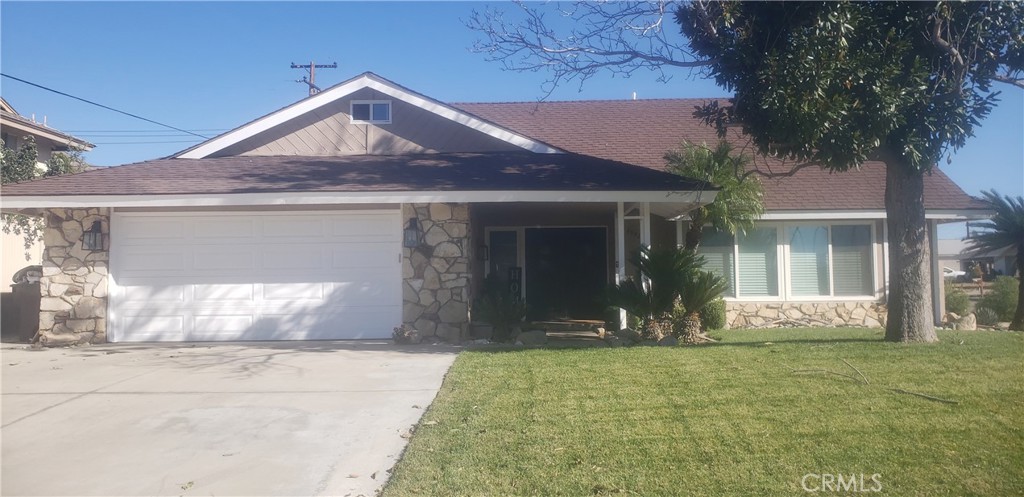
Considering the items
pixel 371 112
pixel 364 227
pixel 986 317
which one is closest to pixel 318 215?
pixel 364 227

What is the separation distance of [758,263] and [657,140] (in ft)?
11.5

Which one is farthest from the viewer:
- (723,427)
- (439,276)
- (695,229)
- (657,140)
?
(657,140)

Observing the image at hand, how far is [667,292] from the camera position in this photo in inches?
417

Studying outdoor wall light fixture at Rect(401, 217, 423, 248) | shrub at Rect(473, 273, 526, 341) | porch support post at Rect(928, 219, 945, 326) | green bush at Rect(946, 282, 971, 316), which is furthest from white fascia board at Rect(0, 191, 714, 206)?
green bush at Rect(946, 282, 971, 316)

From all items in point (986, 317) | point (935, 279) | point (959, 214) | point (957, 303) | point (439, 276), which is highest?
point (959, 214)

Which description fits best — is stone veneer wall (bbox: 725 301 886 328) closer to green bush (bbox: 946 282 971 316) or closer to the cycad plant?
green bush (bbox: 946 282 971 316)

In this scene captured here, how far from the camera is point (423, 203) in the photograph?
36.4 ft

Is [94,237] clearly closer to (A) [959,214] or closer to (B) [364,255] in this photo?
(B) [364,255]

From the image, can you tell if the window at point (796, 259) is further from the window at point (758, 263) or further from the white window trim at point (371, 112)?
the white window trim at point (371, 112)

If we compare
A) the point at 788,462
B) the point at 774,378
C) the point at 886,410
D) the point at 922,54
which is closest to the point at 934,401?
the point at 886,410

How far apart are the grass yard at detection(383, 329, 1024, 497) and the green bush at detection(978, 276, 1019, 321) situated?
27.9 ft

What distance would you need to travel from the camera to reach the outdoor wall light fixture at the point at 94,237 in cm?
1140

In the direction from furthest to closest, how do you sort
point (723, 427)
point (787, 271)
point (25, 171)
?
point (25, 171)
point (787, 271)
point (723, 427)

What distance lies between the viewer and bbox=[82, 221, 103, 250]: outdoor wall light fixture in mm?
11398
